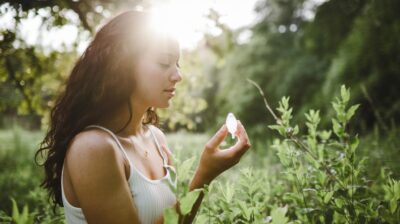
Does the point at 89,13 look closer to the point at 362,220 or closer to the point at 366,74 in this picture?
the point at 362,220

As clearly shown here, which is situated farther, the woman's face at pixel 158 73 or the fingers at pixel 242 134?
the woman's face at pixel 158 73

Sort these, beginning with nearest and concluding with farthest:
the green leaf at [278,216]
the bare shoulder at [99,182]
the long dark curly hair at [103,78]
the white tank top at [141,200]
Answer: the green leaf at [278,216], the bare shoulder at [99,182], the white tank top at [141,200], the long dark curly hair at [103,78]

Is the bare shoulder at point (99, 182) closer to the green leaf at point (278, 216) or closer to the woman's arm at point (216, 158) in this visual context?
the woman's arm at point (216, 158)

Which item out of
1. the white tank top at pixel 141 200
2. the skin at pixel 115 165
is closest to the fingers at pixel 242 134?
the skin at pixel 115 165

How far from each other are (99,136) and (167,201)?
0.42 metres

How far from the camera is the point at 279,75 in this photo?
1020cm

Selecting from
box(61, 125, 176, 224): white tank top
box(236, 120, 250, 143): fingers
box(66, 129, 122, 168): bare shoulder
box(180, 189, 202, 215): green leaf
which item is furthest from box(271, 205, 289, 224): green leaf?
box(66, 129, 122, 168): bare shoulder

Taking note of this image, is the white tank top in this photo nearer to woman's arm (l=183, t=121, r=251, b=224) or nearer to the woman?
the woman

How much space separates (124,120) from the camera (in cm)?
176

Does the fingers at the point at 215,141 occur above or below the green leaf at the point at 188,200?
below

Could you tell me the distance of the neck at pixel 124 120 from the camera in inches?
66.7

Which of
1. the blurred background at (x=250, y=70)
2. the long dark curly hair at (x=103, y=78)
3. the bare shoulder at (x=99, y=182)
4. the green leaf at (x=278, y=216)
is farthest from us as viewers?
the blurred background at (x=250, y=70)

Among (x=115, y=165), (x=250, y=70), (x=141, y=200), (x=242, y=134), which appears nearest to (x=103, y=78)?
(x=115, y=165)

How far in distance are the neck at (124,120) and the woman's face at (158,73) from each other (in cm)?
10
